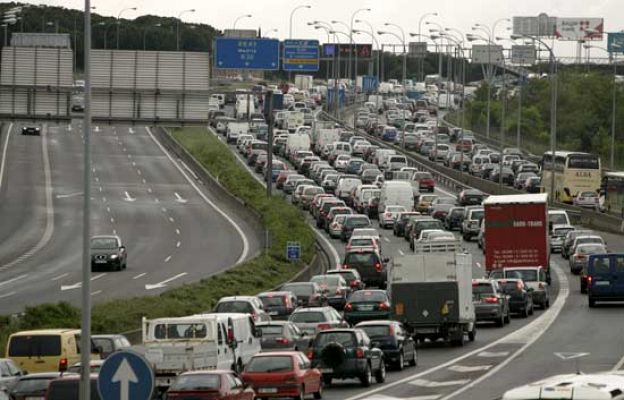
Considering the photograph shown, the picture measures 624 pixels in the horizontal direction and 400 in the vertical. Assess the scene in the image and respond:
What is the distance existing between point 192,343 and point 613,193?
65068 mm

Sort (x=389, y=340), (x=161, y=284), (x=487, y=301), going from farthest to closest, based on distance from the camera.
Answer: (x=161, y=284), (x=487, y=301), (x=389, y=340)

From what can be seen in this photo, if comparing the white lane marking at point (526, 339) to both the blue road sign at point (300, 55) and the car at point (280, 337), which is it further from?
the blue road sign at point (300, 55)

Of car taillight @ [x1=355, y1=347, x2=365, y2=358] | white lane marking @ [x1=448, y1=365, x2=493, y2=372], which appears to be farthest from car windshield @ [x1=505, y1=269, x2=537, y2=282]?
car taillight @ [x1=355, y1=347, x2=365, y2=358]

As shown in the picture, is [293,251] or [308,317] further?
[293,251]

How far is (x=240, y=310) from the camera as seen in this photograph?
44781 mm

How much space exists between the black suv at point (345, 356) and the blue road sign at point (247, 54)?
2156 inches

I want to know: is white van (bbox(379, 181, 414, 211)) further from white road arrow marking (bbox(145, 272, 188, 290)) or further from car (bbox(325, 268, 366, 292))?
car (bbox(325, 268, 366, 292))

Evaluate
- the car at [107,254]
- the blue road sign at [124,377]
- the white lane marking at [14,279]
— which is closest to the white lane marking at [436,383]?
the blue road sign at [124,377]

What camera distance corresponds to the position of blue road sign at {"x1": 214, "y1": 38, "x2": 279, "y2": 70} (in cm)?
9162

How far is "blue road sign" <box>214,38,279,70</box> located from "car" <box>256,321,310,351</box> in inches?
2024

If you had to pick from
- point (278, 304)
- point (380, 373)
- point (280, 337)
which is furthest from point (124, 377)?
point (278, 304)

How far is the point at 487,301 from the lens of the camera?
170ft

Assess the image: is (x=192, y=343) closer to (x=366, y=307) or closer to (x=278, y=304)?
(x=278, y=304)

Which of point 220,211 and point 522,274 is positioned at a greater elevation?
point 522,274
